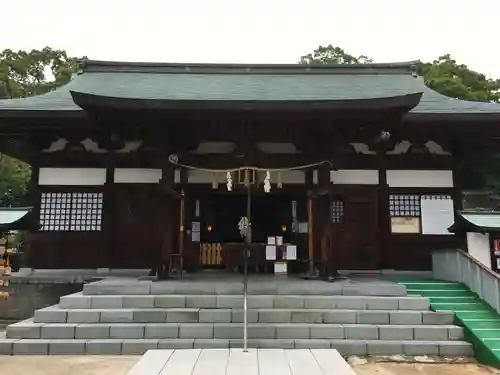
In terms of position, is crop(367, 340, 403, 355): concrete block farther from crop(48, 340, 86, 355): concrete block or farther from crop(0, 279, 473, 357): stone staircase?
crop(48, 340, 86, 355): concrete block

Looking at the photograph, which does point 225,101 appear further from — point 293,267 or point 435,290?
point 435,290

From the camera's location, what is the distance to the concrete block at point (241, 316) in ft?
24.0

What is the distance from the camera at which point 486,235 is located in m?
9.78

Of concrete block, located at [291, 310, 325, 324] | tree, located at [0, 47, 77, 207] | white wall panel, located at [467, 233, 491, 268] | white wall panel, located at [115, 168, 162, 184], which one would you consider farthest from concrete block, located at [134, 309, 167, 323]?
tree, located at [0, 47, 77, 207]

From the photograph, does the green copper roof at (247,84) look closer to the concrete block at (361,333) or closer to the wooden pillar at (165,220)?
the wooden pillar at (165,220)

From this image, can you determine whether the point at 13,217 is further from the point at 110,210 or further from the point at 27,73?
the point at 27,73

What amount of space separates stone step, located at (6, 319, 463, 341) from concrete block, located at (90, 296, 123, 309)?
22.2 inches

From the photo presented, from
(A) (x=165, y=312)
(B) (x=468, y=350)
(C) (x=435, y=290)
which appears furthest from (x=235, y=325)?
(C) (x=435, y=290)

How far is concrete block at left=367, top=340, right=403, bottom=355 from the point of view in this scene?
22.4 feet

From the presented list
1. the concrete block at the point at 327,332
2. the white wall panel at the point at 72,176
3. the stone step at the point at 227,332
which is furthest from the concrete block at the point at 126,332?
the white wall panel at the point at 72,176

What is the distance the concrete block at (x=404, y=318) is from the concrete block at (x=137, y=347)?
4.12 meters

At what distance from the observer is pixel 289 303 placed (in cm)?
766

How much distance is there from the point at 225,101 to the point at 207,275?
14.0 feet

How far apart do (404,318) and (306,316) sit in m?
1.74
